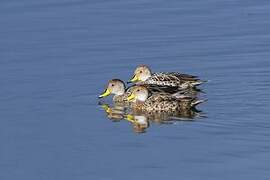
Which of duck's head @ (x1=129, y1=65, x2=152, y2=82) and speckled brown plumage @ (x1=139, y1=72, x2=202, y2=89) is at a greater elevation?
duck's head @ (x1=129, y1=65, x2=152, y2=82)

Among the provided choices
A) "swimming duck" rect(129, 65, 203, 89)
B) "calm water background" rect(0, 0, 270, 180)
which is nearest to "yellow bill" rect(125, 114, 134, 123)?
"calm water background" rect(0, 0, 270, 180)

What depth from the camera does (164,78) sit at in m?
17.6

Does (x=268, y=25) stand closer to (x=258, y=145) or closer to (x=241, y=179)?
(x=258, y=145)

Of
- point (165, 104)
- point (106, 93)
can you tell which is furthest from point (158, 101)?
point (106, 93)

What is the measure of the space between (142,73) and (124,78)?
40 cm

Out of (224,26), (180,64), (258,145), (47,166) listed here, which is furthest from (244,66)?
(47,166)

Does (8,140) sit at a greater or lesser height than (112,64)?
lesser

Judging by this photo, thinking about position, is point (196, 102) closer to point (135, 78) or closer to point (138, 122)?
point (138, 122)

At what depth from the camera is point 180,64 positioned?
18594 mm

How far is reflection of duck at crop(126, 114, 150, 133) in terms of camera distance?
51.0 feet

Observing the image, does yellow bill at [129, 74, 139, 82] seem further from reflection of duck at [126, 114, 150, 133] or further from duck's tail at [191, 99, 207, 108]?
duck's tail at [191, 99, 207, 108]

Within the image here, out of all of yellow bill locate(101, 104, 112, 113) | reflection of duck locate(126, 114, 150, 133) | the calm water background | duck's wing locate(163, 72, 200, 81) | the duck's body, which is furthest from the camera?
duck's wing locate(163, 72, 200, 81)

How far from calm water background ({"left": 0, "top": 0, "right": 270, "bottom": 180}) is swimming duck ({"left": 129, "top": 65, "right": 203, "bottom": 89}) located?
0.31 metres

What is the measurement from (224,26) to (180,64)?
2.03 meters
